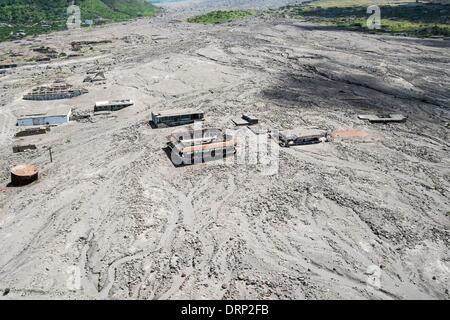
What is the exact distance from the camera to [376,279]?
17.9 meters

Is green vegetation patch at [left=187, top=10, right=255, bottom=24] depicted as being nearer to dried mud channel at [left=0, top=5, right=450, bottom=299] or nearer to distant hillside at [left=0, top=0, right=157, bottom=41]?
distant hillside at [left=0, top=0, right=157, bottom=41]

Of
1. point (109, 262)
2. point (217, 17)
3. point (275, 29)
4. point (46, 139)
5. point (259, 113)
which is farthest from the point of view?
point (217, 17)

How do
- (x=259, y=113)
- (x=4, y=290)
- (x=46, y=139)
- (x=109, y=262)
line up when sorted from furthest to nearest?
(x=259, y=113), (x=46, y=139), (x=109, y=262), (x=4, y=290)

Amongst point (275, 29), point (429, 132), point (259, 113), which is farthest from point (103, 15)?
point (429, 132)

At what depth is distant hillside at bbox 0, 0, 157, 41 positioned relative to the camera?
96.8 metres

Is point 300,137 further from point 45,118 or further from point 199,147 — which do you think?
point 45,118

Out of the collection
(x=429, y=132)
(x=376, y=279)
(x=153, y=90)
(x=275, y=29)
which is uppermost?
(x=275, y=29)

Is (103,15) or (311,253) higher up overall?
(103,15)

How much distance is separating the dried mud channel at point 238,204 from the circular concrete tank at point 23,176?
1.82 feet

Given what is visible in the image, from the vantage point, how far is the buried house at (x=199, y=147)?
93.1 feet

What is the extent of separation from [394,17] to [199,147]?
296ft

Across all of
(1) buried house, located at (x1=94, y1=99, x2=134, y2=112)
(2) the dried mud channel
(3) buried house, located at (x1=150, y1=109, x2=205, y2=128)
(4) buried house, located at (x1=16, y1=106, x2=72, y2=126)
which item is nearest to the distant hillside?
(2) the dried mud channel

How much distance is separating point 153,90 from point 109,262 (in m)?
30.6

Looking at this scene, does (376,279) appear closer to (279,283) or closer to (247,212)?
(279,283)
